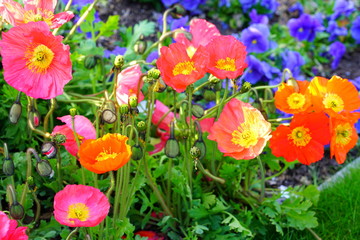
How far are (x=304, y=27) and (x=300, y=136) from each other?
1.93m

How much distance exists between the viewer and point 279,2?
440cm

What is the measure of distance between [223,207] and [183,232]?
18cm

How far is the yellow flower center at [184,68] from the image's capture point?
1.83 m

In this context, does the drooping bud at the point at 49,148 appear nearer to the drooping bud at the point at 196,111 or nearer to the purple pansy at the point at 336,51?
the drooping bud at the point at 196,111

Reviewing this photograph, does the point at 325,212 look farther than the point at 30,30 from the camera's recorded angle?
Yes

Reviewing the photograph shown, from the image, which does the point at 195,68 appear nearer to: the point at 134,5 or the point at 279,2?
the point at 134,5

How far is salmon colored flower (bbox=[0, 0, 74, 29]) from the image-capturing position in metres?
1.86

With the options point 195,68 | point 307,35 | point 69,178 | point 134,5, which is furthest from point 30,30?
point 307,35

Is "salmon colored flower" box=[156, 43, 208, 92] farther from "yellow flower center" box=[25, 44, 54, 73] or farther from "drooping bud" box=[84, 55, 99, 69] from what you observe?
"drooping bud" box=[84, 55, 99, 69]

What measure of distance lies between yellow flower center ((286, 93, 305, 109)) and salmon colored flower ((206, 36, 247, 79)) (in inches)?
9.6

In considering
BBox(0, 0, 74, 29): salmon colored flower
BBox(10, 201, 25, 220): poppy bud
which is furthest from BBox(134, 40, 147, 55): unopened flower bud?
BBox(10, 201, 25, 220): poppy bud

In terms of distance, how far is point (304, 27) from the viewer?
375 centimetres

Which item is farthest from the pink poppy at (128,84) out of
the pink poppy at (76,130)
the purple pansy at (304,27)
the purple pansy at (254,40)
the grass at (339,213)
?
the purple pansy at (304,27)

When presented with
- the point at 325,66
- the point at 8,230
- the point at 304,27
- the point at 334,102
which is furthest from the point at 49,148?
the point at 325,66
